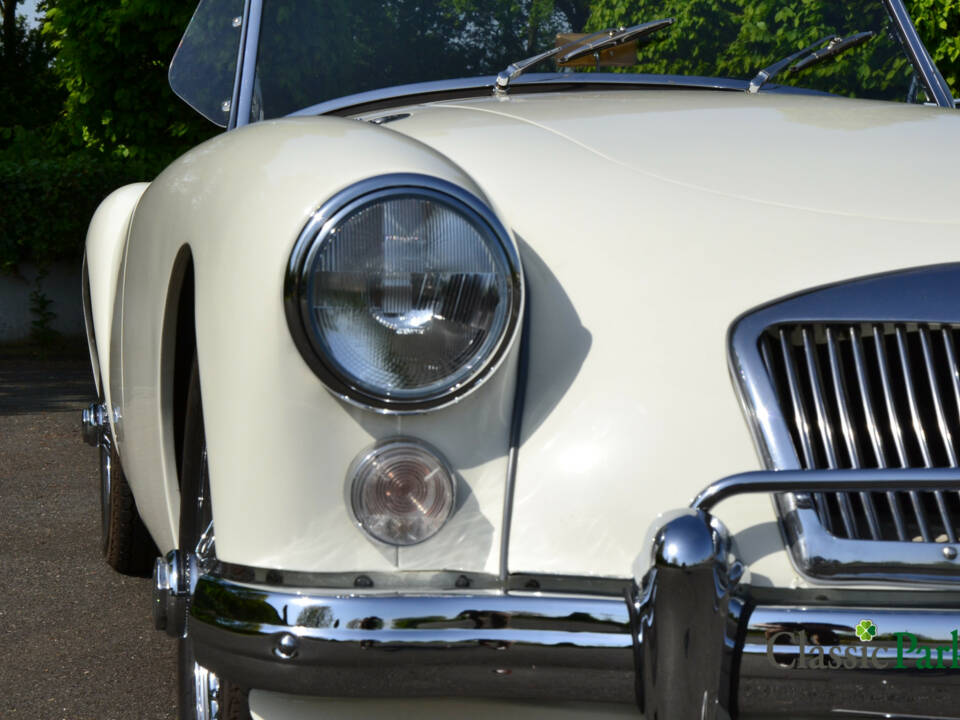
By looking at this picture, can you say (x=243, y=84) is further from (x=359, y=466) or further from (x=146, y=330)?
(x=359, y=466)

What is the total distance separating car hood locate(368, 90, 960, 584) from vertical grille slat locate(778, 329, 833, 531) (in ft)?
0.25

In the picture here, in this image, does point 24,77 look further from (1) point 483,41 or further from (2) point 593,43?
(2) point 593,43

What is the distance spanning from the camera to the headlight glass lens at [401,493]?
1491mm

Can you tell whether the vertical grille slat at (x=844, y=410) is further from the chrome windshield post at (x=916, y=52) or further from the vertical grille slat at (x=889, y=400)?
the chrome windshield post at (x=916, y=52)

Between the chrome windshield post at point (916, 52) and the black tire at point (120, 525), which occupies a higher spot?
the chrome windshield post at point (916, 52)

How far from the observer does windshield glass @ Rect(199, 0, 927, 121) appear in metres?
2.88

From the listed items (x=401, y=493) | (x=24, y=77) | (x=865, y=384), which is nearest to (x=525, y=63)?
(x=865, y=384)

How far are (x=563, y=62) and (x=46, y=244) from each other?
22.0 feet

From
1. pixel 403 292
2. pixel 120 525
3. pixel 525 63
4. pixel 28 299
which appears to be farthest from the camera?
pixel 28 299

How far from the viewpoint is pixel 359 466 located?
58.8 inches

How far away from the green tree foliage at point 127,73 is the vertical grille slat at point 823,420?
26.0ft

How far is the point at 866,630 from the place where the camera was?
1347 mm

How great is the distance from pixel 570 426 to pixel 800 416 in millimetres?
309

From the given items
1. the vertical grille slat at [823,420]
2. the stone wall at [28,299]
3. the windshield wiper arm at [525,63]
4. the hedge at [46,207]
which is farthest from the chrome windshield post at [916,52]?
the stone wall at [28,299]
